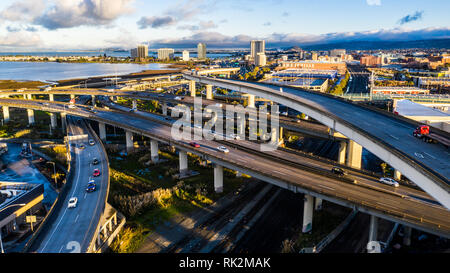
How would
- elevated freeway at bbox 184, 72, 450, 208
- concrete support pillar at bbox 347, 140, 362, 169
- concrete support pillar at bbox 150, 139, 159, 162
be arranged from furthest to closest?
concrete support pillar at bbox 150, 139, 159, 162 < concrete support pillar at bbox 347, 140, 362, 169 < elevated freeway at bbox 184, 72, 450, 208

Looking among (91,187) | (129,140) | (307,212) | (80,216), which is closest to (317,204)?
(307,212)

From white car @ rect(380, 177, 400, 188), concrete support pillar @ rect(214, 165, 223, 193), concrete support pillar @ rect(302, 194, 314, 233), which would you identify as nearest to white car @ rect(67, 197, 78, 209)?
concrete support pillar @ rect(214, 165, 223, 193)

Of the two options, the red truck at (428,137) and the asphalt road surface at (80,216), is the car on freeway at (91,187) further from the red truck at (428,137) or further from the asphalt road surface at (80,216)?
the red truck at (428,137)

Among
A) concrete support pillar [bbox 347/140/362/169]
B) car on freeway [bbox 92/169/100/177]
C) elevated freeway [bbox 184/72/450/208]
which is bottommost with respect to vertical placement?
car on freeway [bbox 92/169/100/177]

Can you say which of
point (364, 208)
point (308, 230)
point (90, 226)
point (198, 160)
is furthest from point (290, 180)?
point (198, 160)

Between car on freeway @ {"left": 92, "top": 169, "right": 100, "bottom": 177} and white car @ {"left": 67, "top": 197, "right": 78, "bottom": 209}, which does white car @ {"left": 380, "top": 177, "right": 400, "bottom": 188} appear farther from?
car on freeway @ {"left": 92, "top": 169, "right": 100, "bottom": 177}

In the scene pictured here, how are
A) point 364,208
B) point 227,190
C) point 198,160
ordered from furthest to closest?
point 198,160
point 227,190
point 364,208
